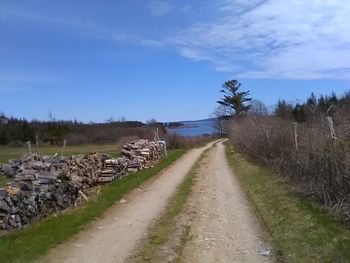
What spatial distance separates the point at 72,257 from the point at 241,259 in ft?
9.66

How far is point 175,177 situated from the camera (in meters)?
24.3

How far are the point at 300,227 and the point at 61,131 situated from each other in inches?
4377

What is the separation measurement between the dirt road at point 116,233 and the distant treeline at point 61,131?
247ft

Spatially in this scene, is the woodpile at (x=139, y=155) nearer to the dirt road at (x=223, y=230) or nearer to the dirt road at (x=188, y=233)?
the dirt road at (x=223, y=230)

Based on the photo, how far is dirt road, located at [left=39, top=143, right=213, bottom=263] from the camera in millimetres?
8992

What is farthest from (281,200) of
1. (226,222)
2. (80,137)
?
(80,137)

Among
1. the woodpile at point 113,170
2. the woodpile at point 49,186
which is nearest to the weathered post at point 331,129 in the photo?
the woodpile at point 49,186

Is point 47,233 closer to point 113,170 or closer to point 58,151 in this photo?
point 113,170

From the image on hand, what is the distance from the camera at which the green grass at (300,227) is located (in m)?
8.27

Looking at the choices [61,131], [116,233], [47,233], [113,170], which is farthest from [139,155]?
[61,131]

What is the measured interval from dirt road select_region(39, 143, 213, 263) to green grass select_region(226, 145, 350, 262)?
9.22 feet

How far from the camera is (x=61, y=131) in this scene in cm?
→ 11781

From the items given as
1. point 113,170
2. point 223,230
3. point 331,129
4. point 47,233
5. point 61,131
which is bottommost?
point 223,230

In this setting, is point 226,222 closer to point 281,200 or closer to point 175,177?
point 281,200
